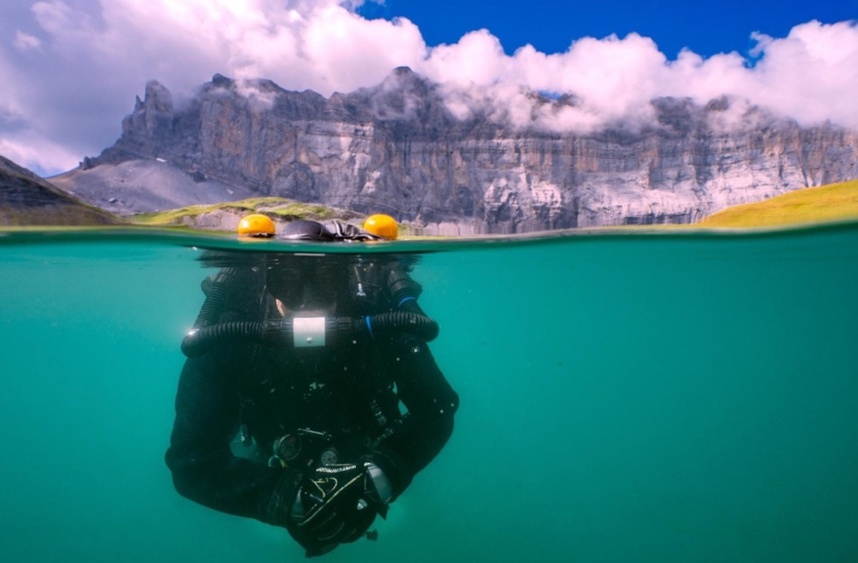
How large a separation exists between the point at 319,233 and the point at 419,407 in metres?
3.67

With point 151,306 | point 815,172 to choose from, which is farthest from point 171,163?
point 815,172

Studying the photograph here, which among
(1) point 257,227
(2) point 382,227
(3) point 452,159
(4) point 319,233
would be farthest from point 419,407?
(3) point 452,159

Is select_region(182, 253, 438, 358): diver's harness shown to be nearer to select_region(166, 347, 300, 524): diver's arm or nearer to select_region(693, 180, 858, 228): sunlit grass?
select_region(166, 347, 300, 524): diver's arm

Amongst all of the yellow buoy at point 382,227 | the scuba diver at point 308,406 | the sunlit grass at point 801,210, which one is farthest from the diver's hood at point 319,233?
the sunlit grass at point 801,210

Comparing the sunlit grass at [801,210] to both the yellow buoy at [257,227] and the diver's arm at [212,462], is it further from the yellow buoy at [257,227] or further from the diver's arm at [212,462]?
the diver's arm at [212,462]

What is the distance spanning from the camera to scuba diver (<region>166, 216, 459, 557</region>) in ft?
12.6

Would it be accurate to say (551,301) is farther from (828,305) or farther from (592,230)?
(592,230)

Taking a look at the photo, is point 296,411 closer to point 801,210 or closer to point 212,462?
point 212,462

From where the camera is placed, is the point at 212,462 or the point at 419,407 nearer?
the point at 212,462

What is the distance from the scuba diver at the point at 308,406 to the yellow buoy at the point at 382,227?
2.10 m

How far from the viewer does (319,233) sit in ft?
23.3

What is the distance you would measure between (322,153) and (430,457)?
14870 cm

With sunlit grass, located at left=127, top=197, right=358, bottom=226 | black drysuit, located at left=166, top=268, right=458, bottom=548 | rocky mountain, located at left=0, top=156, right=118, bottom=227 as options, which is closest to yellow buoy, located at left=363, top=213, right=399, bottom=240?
black drysuit, located at left=166, top=268, right=458, bottom=548

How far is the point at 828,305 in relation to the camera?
67.2 ft
